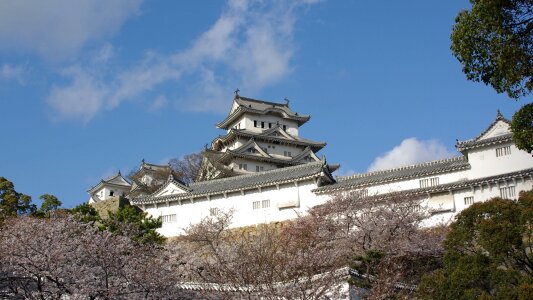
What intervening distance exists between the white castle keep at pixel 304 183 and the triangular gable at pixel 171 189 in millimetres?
70

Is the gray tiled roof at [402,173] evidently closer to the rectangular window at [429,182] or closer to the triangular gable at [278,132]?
the rectangular window at [429,182]

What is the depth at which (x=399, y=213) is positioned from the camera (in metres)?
29.7

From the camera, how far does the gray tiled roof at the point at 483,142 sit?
32.0 m

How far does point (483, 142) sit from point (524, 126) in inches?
843

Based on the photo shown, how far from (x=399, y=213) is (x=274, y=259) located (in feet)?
47.4

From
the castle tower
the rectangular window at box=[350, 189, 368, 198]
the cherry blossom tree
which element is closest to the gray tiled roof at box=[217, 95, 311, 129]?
the castle tower

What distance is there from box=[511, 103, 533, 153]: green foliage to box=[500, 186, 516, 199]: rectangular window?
20.1 m

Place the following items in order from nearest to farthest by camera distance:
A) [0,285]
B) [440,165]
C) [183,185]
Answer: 1. [0,285]
2. [440,165]
3. [183,185]

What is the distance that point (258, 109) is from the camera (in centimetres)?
6012

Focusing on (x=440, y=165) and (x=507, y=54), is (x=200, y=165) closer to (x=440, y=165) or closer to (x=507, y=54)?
(x=440, y=165)

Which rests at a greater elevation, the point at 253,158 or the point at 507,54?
the point at 253,158

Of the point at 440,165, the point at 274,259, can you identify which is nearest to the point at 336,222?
the point at 440,165

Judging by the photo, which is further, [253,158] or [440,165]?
[253,158]

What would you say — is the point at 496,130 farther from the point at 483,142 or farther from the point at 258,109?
the point at 258,109
